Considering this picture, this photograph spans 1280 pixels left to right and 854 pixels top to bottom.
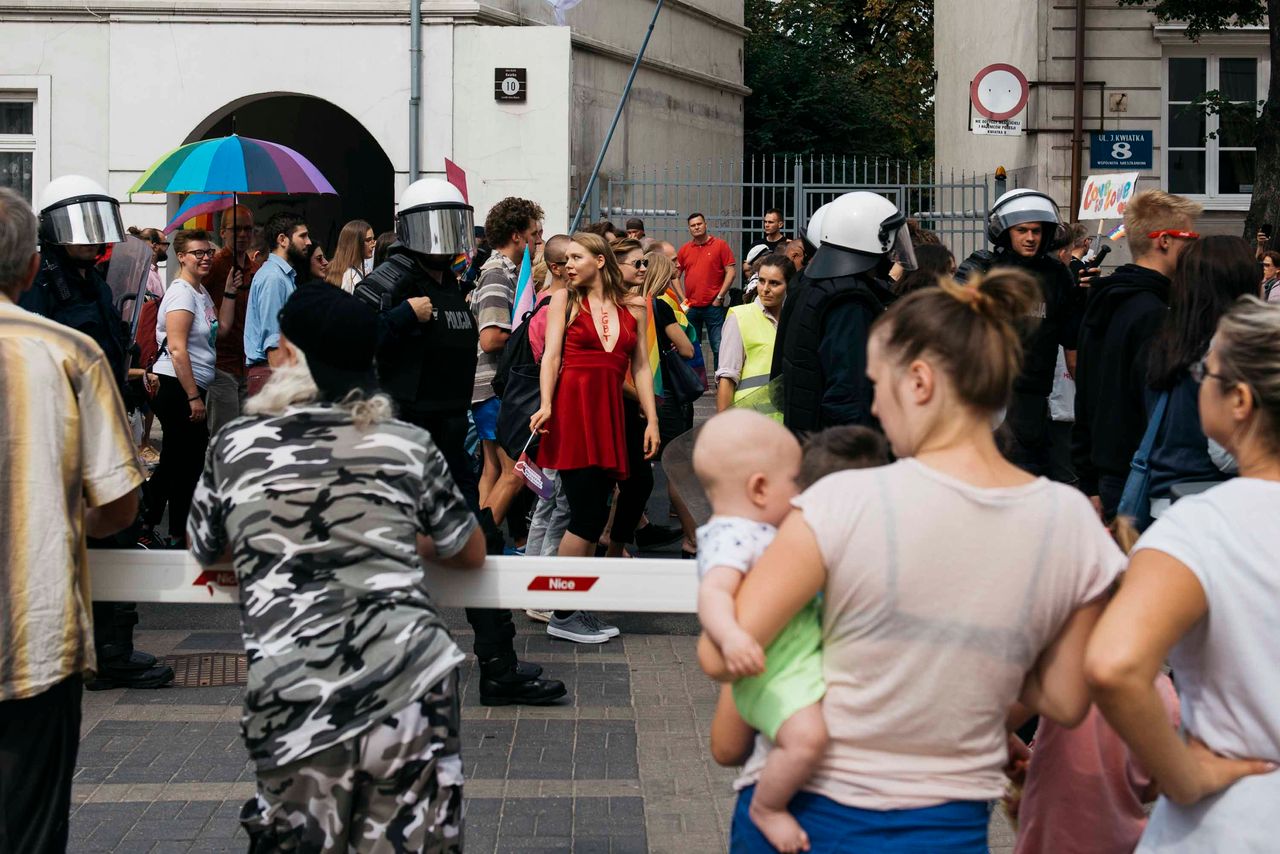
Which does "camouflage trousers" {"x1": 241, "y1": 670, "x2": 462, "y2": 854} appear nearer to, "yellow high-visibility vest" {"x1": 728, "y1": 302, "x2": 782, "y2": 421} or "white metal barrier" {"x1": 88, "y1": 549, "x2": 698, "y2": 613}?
"white metal barrier" {"x1": 88, "y1": 549, "x2": 698, "y2": 613}

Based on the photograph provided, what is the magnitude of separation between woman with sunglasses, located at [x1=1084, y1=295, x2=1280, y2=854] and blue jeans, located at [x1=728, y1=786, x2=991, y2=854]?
286mm

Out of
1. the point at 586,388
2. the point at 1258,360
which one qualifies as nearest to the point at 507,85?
the point at 586,388

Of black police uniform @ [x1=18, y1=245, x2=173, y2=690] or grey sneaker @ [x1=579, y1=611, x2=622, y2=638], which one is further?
grey sneaker @ [x1=579, y1=611, x2=622, y2=638]

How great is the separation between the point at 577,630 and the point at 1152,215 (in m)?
3.42

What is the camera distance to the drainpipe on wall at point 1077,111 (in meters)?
21.0

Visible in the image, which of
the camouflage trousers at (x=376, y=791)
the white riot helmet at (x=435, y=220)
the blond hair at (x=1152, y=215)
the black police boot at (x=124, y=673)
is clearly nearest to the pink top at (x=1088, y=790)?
the camouflage trousers at (x=376, y=791)

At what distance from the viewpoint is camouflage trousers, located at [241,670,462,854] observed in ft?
10.1

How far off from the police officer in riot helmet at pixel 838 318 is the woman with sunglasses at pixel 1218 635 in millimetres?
2794

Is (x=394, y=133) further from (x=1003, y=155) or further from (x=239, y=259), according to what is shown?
(x=1003, y=155)

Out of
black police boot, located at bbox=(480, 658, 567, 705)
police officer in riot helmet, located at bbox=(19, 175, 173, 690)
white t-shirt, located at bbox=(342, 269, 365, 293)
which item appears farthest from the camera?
white t-shirt, located at bbox=(342, 269, 365, 293)

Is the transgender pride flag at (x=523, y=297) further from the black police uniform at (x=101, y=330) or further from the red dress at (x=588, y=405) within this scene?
the black police uniform at (x=101, y=330)

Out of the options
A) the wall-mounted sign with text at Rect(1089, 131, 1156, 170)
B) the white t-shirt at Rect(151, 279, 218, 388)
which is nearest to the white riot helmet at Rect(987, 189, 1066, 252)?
the white t-shirt at Rect(151, 279, 218, 388)

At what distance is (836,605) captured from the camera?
2.49 meters

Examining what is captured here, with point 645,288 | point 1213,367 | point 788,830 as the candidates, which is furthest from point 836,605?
point 645,288
